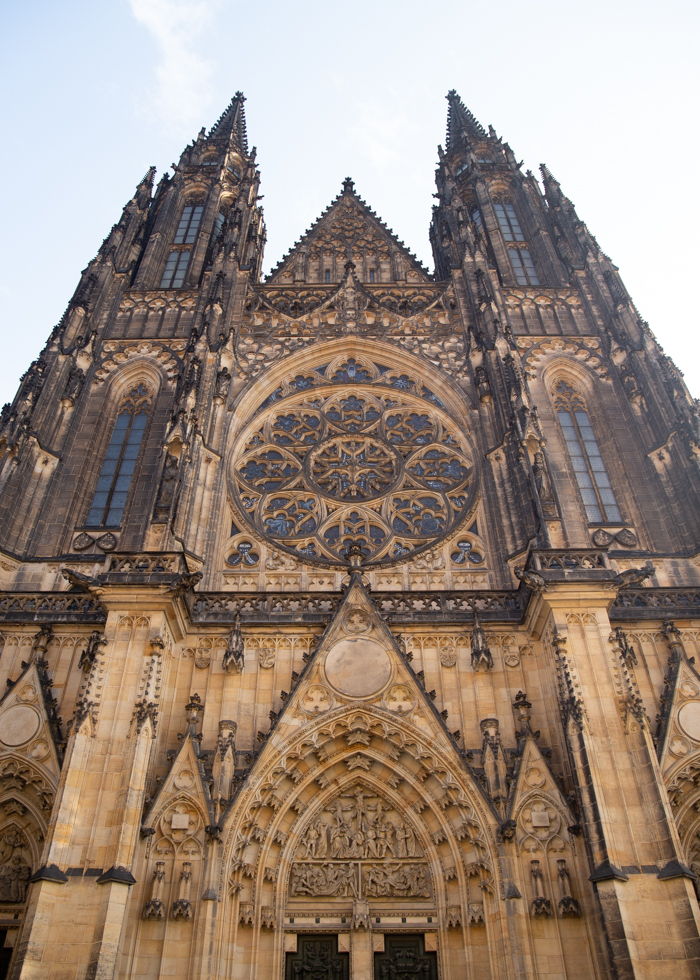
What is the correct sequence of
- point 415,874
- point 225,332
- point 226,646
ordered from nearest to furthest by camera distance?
point 415,874
point 226,646
point 225,332

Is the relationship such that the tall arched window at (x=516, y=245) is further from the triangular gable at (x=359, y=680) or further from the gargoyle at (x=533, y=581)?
the triangular gable at (x=359, y=680)

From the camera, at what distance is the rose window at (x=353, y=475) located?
15406 mm

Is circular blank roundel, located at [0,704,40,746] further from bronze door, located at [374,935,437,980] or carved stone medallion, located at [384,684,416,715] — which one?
bronze door, located at [374,935,437,980]

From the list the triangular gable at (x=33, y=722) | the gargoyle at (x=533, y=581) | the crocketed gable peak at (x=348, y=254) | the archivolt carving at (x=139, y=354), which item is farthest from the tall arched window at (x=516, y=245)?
the triangular gable at (x=33, y=722)

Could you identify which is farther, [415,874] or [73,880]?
[415,874]

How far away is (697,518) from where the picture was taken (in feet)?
48.0

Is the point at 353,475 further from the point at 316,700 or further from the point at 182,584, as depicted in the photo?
the point at 316,700

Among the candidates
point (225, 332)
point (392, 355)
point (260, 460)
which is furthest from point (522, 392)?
point (225, 332)

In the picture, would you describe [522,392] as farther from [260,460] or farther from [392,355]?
[260,460]

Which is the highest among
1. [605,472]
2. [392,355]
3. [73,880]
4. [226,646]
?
[392,355]

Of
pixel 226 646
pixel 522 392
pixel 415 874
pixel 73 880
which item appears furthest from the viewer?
pixel 522 392

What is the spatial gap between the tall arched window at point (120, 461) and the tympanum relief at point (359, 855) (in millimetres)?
7505

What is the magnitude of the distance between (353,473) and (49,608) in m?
6.73

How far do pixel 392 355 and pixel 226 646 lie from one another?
9.15m
